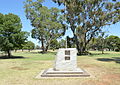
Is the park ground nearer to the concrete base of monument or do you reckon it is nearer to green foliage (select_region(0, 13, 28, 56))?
the concrete base of monument

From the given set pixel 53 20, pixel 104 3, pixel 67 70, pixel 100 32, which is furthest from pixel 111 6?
pixel 67 70

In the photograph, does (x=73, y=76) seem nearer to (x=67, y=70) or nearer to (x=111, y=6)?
(x=67, y=70)

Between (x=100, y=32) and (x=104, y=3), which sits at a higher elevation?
(x=104, y=3)

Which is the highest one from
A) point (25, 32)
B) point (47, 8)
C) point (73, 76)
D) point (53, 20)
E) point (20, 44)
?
point (47, 8)

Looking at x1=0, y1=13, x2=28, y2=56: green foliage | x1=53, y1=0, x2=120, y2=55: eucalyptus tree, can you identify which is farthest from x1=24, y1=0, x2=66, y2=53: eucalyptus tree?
x1=0, y1=13, x2=28, y2=56: green foliage

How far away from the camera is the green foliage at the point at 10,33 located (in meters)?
21.5

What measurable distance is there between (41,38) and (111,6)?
2012 centimetres

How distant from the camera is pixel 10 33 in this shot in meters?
22.6

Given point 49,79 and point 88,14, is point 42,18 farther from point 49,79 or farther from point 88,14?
point 49,79

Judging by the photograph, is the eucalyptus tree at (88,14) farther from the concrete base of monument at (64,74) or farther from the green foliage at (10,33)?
the concrete base of monument at (64,74)

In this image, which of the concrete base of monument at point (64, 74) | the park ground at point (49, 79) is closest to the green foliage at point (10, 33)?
the park ground at point (49, 79)

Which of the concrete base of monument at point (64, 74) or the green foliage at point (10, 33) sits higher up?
the green foliage at point (10, 33)

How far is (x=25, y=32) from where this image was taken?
75.2 ft

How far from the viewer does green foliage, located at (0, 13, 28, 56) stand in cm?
2145
